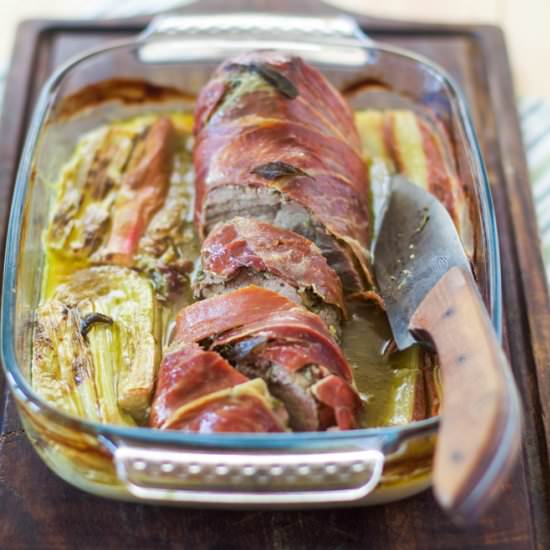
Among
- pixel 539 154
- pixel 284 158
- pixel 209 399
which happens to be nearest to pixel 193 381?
pixel 209 399

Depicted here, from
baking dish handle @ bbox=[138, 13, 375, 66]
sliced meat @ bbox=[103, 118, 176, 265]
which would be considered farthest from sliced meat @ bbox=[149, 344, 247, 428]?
baking dish handle @ bbox=[138, 13, 375, 66]

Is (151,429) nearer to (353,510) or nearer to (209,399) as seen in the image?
(209,399)

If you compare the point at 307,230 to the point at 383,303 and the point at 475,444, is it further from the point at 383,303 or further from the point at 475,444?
the point at 475,444

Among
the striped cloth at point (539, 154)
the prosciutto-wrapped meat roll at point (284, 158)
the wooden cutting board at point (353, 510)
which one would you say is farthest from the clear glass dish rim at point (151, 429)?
the striped cloth at point (539, 154)

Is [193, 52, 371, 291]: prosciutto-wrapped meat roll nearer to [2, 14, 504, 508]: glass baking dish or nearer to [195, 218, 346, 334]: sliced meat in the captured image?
[195, 218, 346, 334]: sliced meat

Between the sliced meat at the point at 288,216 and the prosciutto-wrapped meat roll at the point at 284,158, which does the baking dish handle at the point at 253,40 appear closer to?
the prosciutto-wrapped meat roll at the point at 284,158

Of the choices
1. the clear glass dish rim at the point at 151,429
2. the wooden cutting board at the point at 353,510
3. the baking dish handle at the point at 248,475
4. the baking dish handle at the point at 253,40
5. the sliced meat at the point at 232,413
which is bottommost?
the wooden cutting board at the point at 353,510
